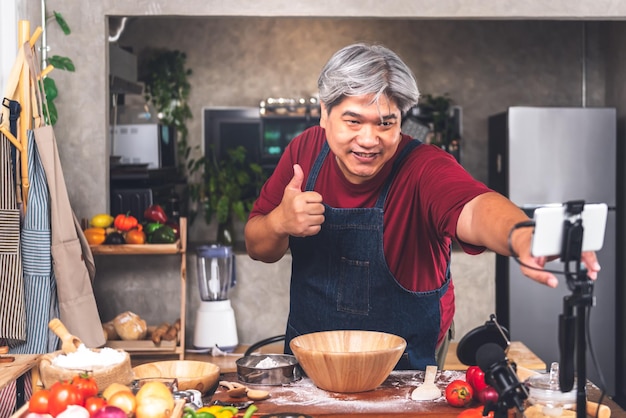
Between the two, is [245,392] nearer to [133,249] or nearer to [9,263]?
[9,263]

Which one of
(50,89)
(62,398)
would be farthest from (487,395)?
(50,89)

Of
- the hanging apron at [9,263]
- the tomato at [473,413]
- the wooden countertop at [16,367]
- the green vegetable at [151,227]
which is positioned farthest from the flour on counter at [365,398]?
the green vegetable at [151,227]

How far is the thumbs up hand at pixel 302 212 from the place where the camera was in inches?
79.9

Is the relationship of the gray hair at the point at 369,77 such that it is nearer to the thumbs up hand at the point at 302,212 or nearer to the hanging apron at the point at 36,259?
the thumbs up hand at the point at 302,212

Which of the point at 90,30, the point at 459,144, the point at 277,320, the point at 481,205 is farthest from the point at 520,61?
the point at 481,205

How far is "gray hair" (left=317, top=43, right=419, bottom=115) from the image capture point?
2.03m

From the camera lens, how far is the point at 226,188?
5.51 metres

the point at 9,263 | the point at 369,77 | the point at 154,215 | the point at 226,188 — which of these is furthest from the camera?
the point at 226,188

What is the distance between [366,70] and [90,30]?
7.91ft

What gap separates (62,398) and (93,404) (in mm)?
59

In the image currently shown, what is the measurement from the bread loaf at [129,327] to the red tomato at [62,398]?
8.47 ft

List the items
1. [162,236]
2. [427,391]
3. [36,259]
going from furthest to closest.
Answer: [162,236] → [36,259] → [427,391]

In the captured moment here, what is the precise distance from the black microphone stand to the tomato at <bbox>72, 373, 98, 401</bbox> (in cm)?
90

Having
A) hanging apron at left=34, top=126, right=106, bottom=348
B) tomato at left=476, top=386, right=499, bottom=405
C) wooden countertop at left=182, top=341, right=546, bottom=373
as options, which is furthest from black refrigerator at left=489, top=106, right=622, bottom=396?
tomato at left=476, top=386, right=499, bottom=405
